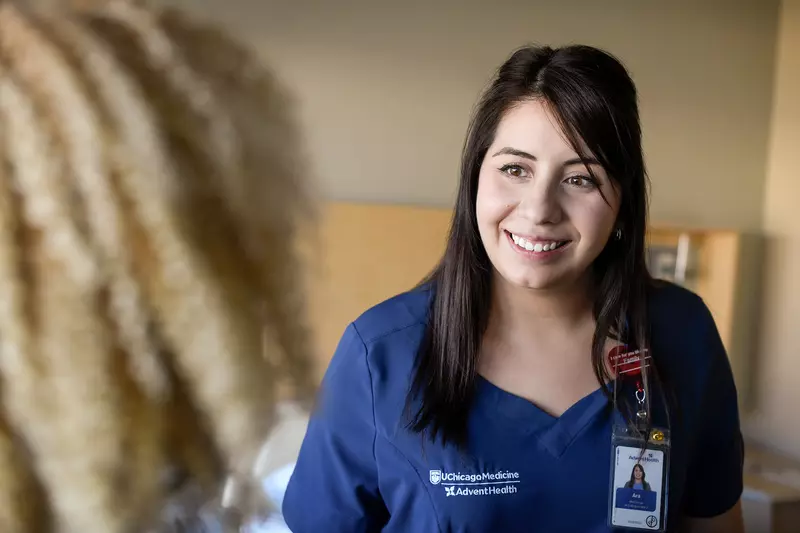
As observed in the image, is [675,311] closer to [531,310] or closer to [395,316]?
[531,310]

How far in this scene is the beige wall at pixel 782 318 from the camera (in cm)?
153

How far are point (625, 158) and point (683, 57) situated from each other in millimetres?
714

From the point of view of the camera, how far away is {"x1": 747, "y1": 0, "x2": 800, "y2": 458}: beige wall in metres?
1.53

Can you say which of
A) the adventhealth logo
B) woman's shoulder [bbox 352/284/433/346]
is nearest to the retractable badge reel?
the adventhealth logo

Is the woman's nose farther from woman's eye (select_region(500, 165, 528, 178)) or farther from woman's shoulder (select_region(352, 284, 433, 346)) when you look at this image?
woman's shoulder (select_region(352, 284, 433, 346))

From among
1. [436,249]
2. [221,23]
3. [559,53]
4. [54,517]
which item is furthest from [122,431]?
[436,249]

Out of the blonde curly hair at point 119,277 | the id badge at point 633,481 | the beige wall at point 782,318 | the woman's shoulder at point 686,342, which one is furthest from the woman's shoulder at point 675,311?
the beige wall at point 782,318

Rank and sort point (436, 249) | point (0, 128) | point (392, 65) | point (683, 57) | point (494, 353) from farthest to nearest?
1. point (683, 57)
2. point (436, 249)
3. point (494, 353)
4. point (392, 65)
5. point (0, 128)

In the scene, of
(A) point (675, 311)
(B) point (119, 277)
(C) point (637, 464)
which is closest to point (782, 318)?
(A) point (675, 311)

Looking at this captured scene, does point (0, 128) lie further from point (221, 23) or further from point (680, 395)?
point (680, 395)

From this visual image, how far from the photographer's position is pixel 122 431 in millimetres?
183

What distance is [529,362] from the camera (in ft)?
2.43

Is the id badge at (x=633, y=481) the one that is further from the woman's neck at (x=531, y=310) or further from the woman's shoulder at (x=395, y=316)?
the woman's shoulder at (x=395, y=316)

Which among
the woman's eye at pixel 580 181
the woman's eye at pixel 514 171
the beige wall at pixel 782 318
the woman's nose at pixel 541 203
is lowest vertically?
the beige wall at pixel 782 318
